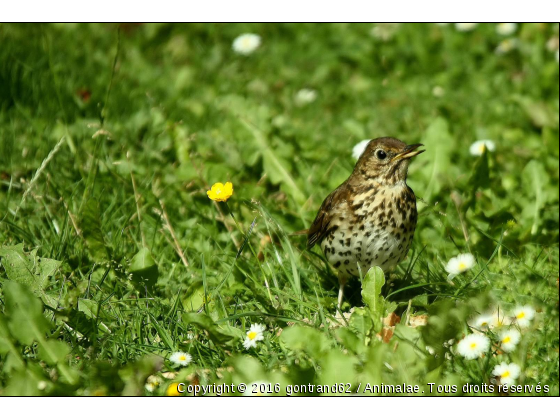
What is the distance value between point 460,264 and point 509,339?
739 mm

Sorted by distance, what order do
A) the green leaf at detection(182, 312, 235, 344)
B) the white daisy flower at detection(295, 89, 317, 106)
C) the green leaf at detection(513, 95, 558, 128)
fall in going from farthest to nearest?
the white daisy flower at detection(295, 89, 317, 106) < the green leaf at detection(513, 95, 558, 128) < the green leaf at detection(182, 312, 235, 344)

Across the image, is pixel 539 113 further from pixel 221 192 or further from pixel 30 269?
pixel 30 269

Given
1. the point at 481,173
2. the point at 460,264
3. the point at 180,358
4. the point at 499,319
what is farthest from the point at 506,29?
the point at 180,358

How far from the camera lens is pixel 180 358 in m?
3.34

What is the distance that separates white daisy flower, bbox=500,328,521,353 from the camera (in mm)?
3211

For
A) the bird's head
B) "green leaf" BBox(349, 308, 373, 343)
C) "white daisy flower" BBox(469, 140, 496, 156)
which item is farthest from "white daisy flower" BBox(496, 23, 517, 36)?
"green leaf" BBox(349, 308, 373, 343)

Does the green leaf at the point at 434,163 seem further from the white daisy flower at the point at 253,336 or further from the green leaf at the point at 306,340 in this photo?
the green leaf at the point at 306,340

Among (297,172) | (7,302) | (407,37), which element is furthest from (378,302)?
(407,37)

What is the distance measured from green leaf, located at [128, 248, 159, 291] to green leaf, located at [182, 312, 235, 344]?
605mm

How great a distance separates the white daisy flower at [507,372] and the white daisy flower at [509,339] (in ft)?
0.33

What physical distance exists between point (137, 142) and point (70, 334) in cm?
244

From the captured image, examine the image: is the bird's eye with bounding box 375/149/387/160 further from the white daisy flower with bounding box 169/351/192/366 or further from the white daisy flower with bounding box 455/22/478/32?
the white daisy flower with bounding box 455/22/478/32

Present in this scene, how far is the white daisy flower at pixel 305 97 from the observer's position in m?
7.01

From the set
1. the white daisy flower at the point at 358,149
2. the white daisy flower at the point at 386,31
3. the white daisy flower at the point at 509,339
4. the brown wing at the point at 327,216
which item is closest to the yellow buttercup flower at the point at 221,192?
the brown wing at the point at 327,216
